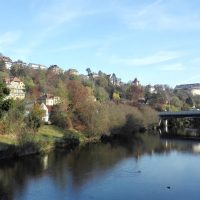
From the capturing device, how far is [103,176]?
31047 mm

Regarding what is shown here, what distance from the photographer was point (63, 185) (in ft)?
92.6

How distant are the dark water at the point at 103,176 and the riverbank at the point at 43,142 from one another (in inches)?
64.0

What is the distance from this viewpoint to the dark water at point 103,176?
85.9 ft

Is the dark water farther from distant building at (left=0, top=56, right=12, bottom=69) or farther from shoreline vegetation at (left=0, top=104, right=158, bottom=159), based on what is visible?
distant building at (left=0, top=56, right=12, bottom=69)

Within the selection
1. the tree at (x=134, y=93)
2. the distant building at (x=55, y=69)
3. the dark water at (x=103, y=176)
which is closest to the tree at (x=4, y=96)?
the dark water at (x=103, y=176)

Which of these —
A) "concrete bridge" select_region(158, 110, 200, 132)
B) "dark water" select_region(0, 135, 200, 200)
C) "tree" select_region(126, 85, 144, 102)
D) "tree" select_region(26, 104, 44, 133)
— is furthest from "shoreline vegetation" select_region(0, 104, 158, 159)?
"tree" select_region(126, 85, 144, 102)

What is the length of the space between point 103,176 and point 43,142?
13081 millimetres

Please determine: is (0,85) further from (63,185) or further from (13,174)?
(63,185)

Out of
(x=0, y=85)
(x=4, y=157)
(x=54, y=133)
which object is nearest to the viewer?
(x=0, y=85)

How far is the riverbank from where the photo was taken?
37.8 meters

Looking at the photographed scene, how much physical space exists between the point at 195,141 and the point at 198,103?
226 ft

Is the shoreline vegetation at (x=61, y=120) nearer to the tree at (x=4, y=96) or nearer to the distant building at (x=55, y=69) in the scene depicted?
the tree at (x=4, y=96)

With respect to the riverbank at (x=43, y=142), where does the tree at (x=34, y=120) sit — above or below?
above

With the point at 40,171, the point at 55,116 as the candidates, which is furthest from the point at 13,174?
the point at 55,116
